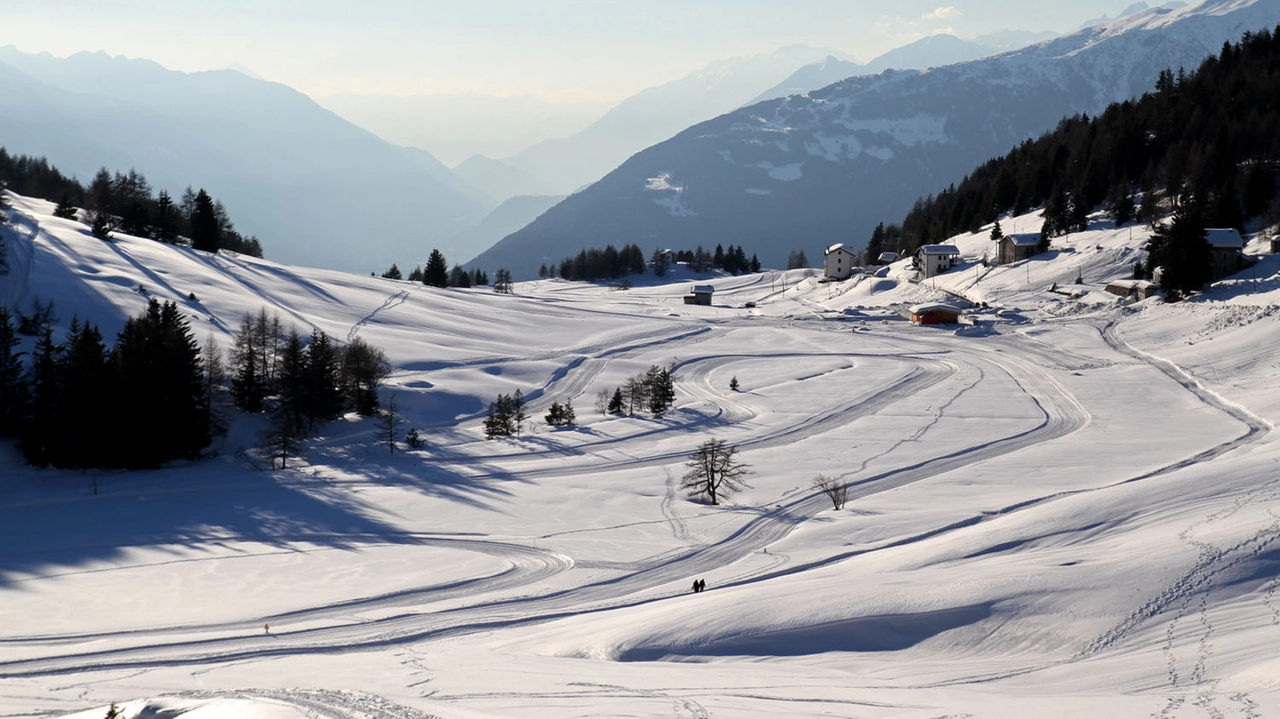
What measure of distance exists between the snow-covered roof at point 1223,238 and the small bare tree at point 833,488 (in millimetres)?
54923

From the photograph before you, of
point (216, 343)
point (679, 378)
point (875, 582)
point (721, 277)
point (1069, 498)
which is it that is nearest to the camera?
point (875, 582)

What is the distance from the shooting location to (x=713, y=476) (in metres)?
36.3

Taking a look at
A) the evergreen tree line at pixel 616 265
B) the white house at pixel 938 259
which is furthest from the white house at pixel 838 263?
the evergreen tree line at pixel 616 265

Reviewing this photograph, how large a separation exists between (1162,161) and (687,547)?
326 ft

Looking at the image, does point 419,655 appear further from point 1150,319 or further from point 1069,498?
point 1150,319

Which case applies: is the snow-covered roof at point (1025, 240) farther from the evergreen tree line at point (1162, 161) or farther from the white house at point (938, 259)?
the white house at point (938, 259)

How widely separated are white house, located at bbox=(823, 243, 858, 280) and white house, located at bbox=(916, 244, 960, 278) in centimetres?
2111

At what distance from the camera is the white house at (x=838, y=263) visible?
413 feet

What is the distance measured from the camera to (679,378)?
208 feet

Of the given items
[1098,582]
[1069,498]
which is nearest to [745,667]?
[1098,582]

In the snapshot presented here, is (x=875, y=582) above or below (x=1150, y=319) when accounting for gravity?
below

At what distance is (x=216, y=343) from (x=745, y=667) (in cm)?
4713

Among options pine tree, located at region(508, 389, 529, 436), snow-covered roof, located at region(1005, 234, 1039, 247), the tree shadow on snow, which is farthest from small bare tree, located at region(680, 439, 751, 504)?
snow-covered roof, located at region(1005, 234, 1039, 247)

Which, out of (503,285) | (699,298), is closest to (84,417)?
(503,285)
